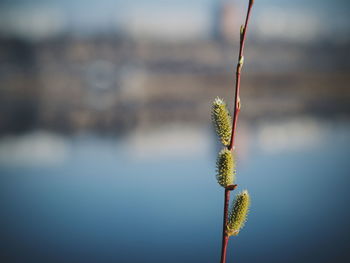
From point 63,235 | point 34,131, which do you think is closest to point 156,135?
point 34,131

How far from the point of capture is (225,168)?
2.17 ft

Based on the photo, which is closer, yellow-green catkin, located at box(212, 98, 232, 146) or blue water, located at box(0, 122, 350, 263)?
yellow-green catkin, located at box(212, 98, 232, 146)

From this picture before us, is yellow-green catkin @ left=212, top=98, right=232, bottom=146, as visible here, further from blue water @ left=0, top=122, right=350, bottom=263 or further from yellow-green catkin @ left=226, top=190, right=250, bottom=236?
blue water @ left=0, top=122, right=350, bottom=263

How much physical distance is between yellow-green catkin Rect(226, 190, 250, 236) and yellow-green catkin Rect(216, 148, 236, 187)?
6 centimetres

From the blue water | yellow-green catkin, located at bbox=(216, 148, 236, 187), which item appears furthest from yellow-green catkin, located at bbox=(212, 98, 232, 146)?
the blue water

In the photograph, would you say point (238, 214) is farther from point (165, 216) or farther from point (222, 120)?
point (165, 216)

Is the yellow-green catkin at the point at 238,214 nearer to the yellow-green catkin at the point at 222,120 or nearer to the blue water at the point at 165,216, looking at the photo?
the yellow-green catkin at the point at 222,120

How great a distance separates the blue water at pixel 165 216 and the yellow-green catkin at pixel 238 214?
3276 millimetres

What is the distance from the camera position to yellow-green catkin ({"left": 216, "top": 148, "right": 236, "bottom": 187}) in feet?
2.16

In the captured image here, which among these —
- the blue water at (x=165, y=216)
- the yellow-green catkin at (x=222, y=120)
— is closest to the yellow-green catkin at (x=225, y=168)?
the yellow-green catkin at (x=222, y=120)

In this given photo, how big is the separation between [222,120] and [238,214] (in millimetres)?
127

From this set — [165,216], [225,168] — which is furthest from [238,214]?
[165,216]

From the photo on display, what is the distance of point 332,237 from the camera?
4.54 metres

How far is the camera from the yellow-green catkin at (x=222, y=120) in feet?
2.21
